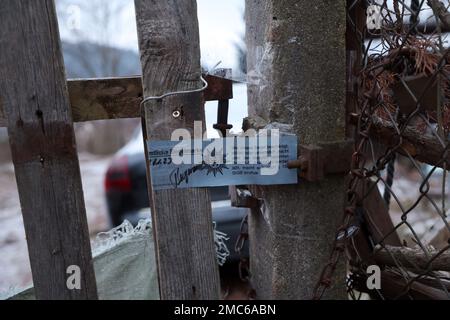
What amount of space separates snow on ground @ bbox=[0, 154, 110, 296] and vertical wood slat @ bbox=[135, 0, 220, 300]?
3.38 ft

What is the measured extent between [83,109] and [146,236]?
715 millimetres

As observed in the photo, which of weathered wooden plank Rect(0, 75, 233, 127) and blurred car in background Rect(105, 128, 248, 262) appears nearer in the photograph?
weathered wooden plank Rect(0, 75, 233, 127)

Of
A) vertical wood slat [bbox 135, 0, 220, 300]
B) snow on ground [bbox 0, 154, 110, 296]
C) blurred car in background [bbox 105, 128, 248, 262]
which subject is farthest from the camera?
snow on ground [bbox 0, 154, 110, 296]

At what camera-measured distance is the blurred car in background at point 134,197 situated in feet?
10.8

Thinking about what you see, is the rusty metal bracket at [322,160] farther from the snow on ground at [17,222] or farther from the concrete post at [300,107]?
the snow on ground at [17,222]

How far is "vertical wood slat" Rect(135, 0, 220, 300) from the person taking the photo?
1.02 meters

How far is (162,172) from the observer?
1.07 metres

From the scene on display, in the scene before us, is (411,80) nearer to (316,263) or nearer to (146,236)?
(316,263)

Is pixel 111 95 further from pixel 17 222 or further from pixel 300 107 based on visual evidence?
pixel 17 222

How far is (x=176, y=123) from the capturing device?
106cm
